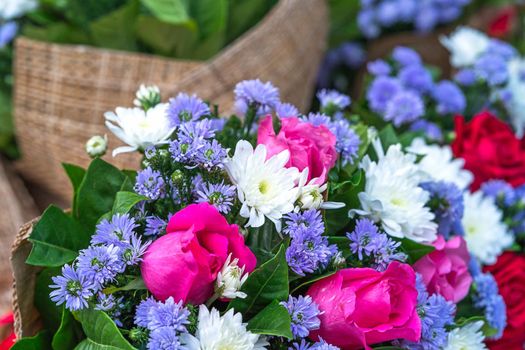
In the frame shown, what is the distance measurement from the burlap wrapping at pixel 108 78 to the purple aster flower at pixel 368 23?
27 cm

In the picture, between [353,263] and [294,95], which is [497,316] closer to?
[353,263]

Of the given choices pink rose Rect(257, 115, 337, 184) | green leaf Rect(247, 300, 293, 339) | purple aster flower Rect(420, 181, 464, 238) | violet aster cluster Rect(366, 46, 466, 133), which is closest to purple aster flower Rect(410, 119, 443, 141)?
violet aster cluster Rect(366, 46, 466, 133)

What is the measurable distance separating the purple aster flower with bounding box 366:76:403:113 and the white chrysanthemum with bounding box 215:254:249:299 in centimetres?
48

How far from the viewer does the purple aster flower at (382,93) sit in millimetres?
872

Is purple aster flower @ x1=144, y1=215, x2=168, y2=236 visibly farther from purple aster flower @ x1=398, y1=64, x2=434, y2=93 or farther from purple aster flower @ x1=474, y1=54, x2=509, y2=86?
purple aster flower @ x1=474, y1=54, x2=509, y2=86

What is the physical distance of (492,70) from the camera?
0.99 metres

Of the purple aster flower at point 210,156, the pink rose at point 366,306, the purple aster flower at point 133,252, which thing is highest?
the purple aster flower at point 210,156

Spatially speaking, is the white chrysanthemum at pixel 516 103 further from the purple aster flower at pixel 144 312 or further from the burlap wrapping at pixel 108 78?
the purple aster flower at pixel 144 312

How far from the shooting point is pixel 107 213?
510 millimetres

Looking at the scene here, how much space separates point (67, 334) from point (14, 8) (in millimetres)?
586

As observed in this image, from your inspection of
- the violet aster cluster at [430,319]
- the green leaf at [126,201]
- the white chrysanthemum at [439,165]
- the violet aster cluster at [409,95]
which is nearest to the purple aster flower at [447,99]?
the violet aster cluster at [409,95]

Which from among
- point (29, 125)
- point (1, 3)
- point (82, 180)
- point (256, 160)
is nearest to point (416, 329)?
point (256, 160)

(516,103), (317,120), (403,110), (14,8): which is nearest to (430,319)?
(317,120)

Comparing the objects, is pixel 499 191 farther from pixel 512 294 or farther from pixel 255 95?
pixel 255 95
